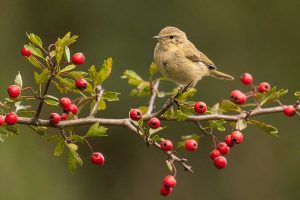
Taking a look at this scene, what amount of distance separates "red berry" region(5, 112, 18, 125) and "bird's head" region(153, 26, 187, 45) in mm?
2608

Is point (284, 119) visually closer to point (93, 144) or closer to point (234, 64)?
point (234, 64)

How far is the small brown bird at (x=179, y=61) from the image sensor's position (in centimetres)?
521

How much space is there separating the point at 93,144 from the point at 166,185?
21.5 feet

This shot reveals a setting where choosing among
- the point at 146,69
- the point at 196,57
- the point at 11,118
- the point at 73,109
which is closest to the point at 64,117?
the point at 73,109

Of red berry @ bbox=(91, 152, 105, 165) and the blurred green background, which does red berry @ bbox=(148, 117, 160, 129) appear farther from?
the blurred green background

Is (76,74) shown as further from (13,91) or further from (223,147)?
(223,147)

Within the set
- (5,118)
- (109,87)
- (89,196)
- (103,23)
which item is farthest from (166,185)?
(103,23)

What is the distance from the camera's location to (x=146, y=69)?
381 inches

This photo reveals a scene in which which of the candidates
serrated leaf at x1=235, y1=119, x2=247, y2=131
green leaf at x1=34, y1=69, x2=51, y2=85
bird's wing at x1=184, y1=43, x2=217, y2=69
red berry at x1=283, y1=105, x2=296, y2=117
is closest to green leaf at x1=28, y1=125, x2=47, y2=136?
green leaf at x1=34, y1=69, x2=51, y2=85

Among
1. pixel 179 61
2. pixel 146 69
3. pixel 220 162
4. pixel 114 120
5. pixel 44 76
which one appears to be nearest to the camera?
pixel 44 76

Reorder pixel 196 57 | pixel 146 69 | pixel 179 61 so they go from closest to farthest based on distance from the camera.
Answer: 1. pixel 179 61
2. pixel 196 57
3. pixel 146 69

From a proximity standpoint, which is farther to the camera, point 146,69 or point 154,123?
point 146,69

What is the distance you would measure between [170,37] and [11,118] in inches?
109

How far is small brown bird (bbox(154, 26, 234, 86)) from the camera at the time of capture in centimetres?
521
